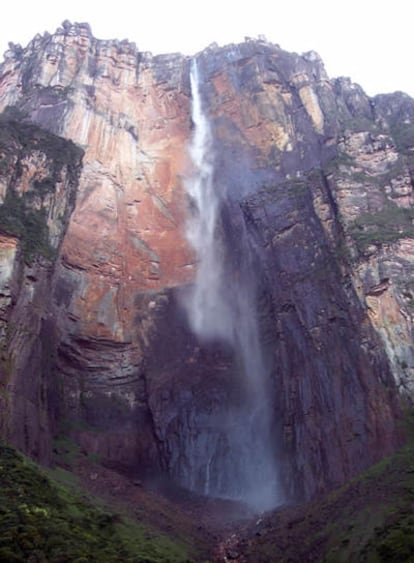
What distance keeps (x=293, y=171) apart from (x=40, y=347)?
25.0 m

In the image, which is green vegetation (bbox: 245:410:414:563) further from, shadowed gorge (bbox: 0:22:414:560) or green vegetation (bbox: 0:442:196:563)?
green vegetation (bbox: 0:442:196:563)

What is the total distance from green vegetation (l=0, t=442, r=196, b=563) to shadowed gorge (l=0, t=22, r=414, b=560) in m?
4.16

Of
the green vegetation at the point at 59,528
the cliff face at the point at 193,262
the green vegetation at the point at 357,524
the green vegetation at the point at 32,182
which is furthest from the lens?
the green vegetation at the point at 32,182

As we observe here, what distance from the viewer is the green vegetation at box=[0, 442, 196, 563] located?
48.1 feet

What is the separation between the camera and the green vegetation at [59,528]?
1465 centimetres

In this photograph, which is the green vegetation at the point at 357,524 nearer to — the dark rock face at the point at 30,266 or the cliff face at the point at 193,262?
the cliff face at the point at 193,262

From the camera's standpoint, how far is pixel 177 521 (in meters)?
25.3

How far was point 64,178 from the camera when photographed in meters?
32.7

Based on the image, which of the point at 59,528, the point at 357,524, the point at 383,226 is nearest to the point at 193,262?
the point at 383,226

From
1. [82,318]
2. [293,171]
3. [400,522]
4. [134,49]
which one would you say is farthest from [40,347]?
[134,49]

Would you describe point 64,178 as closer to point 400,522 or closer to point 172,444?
point 172,444

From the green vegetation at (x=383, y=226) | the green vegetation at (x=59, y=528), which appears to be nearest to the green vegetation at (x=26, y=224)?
the green vegetation at (x=59, y=528)

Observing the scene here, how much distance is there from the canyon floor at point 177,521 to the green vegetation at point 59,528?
4 centimetres

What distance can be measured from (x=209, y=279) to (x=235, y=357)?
7.33 metres
